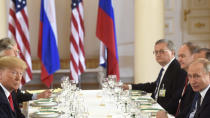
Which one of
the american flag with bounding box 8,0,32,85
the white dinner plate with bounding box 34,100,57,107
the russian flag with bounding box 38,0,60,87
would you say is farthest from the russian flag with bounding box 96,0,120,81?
the white dinner plate with bounding box 34,100,57,107

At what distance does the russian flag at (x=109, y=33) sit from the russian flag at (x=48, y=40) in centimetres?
92

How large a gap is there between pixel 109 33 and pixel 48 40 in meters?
1.20

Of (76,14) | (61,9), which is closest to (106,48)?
(76,14)

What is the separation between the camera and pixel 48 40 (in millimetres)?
7730

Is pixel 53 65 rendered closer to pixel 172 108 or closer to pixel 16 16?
pixel 16 16

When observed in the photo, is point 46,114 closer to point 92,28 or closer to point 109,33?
point 109,33

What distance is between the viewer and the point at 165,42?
4996mm

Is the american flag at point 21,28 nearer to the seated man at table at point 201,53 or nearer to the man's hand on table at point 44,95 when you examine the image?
the man's hand on table at point 44,95

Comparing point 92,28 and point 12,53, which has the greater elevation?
point 92,28

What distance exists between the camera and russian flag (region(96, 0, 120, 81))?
25.0 feet

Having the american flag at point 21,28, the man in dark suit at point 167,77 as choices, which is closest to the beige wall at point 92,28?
the american flag at point 21,28

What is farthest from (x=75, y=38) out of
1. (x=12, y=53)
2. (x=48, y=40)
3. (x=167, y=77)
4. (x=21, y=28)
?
(x=167, y=77)

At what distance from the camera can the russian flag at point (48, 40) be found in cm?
762

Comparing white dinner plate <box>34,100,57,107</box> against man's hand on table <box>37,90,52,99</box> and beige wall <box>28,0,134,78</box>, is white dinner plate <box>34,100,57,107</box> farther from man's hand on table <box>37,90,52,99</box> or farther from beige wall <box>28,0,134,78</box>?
beige wall <box>28,0,134,78</box>
